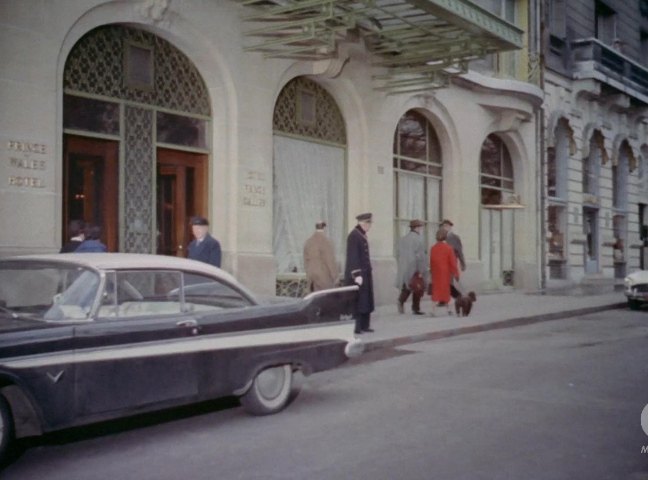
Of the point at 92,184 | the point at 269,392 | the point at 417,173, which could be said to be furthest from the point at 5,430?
the point at 417,173

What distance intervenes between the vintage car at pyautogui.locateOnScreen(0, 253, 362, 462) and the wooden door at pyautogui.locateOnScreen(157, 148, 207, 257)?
20.0 feet

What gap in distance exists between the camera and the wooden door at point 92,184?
37.6 ft

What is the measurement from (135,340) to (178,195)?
24.7ft

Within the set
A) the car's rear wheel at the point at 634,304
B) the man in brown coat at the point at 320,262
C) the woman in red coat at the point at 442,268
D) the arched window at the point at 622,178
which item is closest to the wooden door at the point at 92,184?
the man in brown coat at the point at 320,262

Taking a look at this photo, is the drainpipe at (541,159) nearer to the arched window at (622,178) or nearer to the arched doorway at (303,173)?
the arched window at (622,178)

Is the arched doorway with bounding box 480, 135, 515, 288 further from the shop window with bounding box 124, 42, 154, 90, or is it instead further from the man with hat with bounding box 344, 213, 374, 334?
the shop window with bounding box 124, 42, 154, 90

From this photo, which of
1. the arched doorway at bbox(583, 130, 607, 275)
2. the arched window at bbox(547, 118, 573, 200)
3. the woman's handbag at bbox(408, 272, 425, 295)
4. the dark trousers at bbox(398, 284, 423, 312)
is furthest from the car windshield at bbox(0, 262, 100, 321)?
the arched doorway at bbox(583, 130, 607, 275)

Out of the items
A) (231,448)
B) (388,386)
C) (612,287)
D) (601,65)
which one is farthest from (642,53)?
(231,448)

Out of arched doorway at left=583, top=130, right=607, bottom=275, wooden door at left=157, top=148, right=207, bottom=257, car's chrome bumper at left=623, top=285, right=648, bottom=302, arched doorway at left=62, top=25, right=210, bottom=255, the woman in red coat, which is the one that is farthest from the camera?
arched doorway at left=583, top=130, right=607, bottom=275

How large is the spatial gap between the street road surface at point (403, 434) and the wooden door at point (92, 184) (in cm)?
464

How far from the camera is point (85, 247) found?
9023mm

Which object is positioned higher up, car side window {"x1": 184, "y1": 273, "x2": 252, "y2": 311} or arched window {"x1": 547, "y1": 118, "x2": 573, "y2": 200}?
arched window {"x1": 547, "y1": 118, "x2": 573, "y2": 200}

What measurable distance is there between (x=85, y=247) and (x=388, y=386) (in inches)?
150

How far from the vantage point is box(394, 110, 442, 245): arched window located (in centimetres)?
1847
